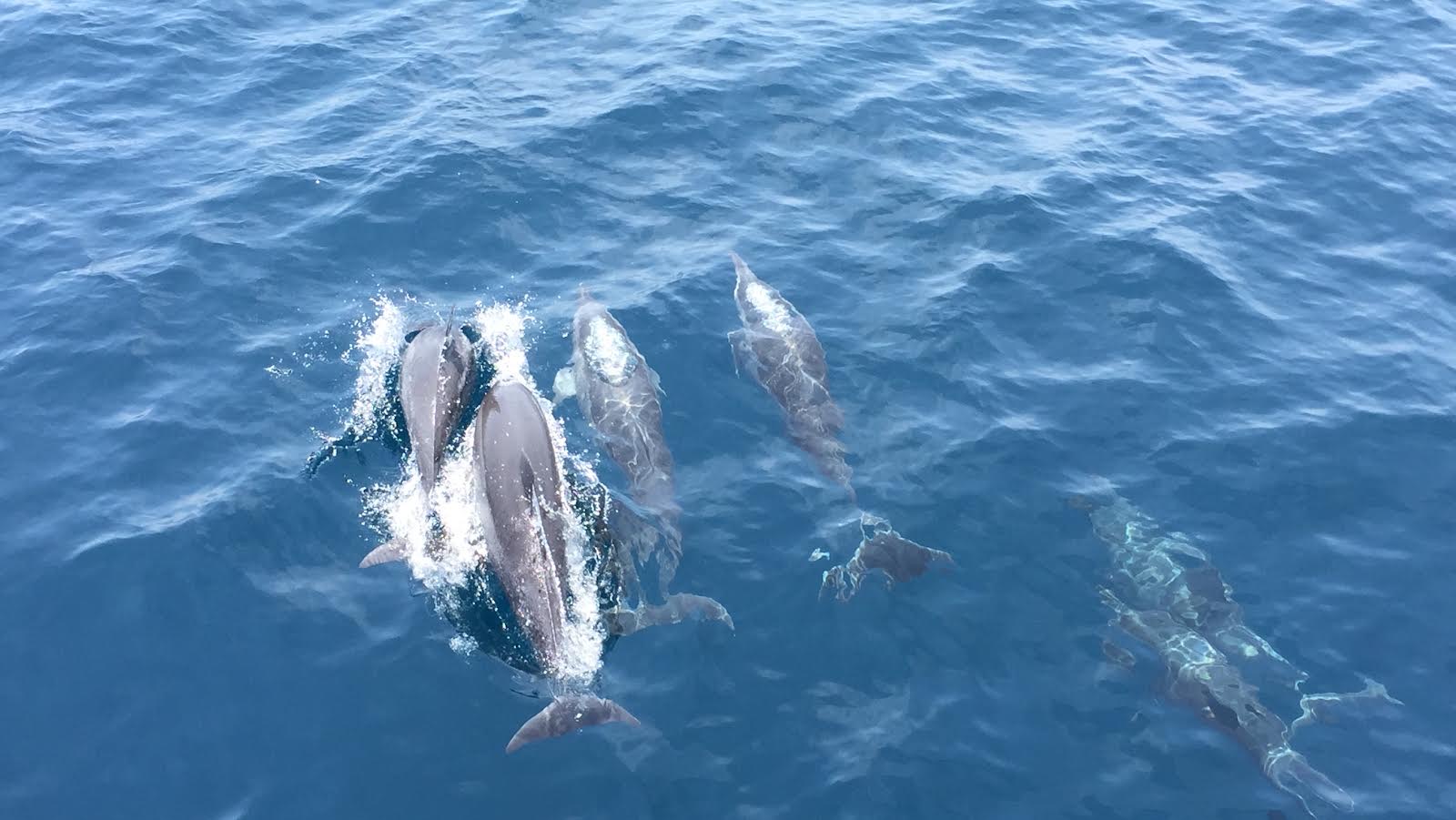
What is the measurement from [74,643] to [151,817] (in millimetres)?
3632

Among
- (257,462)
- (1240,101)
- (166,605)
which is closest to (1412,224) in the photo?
(1240,101)

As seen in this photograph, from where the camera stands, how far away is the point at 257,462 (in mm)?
17156

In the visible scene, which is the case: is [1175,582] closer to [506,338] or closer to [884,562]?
[884,562]

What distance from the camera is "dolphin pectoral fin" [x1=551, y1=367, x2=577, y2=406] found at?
18281 millimetres

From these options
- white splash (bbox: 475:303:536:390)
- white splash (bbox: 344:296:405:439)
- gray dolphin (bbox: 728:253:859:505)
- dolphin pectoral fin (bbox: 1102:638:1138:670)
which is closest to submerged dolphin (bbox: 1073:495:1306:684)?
dolphin pectoral fin (bbox: 1102:638:1138:670)

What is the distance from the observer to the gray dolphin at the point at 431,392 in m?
16.1

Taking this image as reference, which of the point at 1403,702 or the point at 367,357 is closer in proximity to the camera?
the point at 1403,702

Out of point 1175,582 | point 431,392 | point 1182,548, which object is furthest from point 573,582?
point 1182,548

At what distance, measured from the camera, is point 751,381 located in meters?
19.0

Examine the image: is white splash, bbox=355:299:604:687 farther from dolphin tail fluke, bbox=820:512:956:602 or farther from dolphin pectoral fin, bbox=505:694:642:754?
dolphin tail fluke, bbox=820:512:956:602

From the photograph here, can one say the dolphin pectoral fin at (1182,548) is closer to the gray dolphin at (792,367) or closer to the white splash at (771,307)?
the gray dolphin at (792,367)

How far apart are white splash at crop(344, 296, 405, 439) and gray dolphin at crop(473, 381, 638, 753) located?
3.75m

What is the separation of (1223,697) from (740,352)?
34.1 feet

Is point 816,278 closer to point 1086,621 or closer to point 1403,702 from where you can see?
point 1086,621
